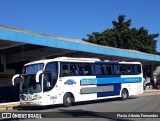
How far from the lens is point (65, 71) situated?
22859 millimetres

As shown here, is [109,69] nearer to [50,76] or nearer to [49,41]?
[49,41]

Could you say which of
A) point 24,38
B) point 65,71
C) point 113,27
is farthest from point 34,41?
point 113,27

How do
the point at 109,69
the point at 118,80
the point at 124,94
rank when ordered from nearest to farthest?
the point at 109,69 → the point at 118,80 → the point at 124,94

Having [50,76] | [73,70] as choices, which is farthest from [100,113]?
[73,70]

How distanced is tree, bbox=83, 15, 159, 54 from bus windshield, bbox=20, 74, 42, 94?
3924cm

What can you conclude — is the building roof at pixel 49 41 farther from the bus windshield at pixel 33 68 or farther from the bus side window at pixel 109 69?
the bus side window at pixel 109 69

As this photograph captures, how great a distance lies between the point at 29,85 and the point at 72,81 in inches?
114

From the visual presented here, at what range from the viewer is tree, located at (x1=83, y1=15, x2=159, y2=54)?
61.2 meters

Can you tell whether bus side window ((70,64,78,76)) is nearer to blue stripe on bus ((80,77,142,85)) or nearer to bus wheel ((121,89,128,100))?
blue stripe on bus ((80,77,142,85))

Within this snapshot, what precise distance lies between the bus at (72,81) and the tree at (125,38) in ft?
107

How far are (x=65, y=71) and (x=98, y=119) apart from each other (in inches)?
346

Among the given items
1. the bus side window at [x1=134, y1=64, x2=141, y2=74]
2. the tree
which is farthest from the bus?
the tree

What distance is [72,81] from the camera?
917 inches

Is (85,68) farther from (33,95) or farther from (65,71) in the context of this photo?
(33,95)
